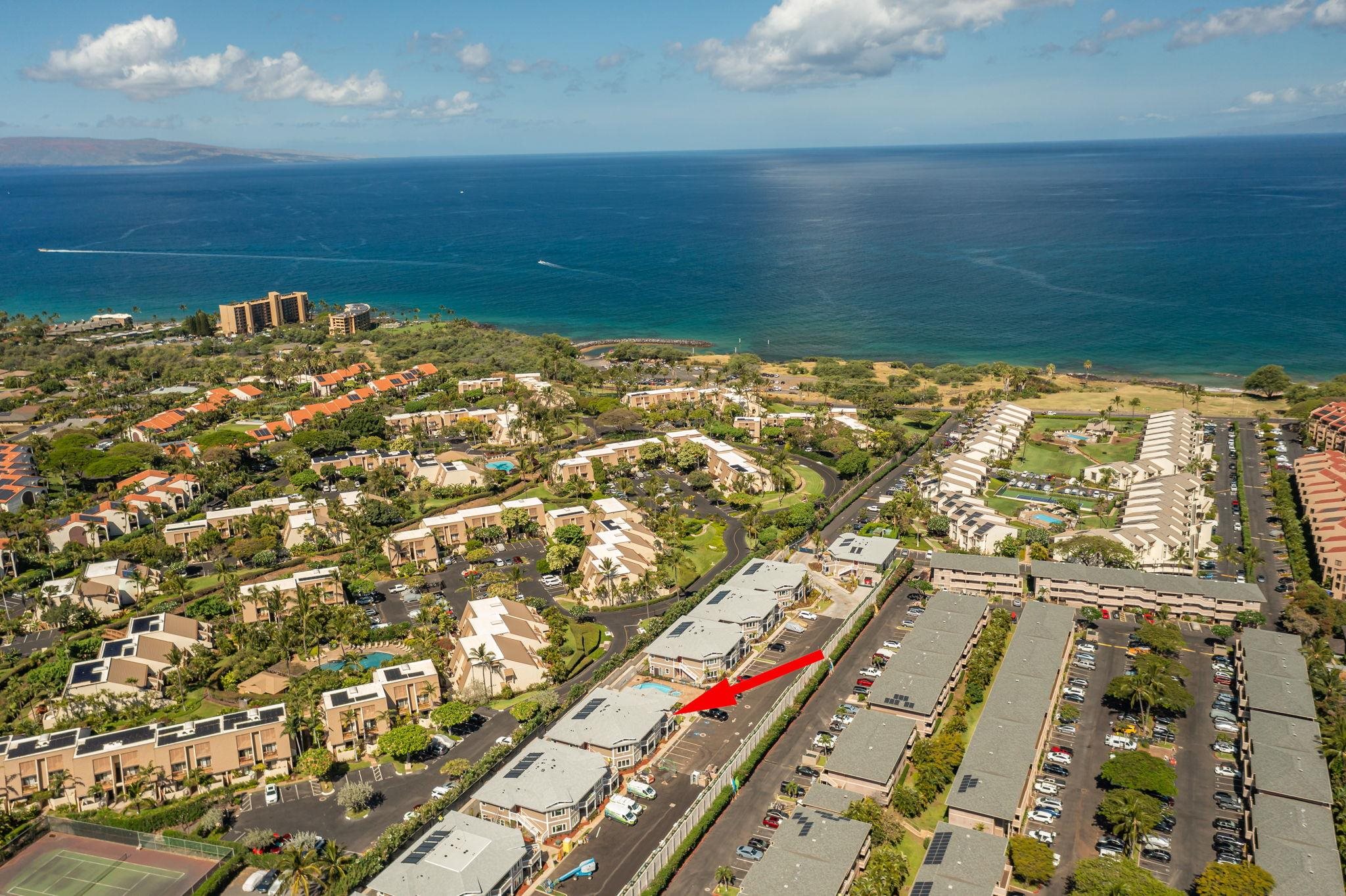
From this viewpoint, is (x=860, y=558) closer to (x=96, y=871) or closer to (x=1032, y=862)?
(x=1032, y=862)

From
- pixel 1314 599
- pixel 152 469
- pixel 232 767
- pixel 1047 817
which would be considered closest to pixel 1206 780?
pixel 1047 817

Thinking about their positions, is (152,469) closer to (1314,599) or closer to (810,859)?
(810,859)

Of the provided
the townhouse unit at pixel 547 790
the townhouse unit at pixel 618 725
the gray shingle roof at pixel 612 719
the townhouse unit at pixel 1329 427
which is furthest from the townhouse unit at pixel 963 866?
the townhouse unit at pixel 1329 427

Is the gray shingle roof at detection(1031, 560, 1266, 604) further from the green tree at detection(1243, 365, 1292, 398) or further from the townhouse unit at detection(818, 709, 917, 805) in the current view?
the green tree at detection(1243, 365, 1292, 398)

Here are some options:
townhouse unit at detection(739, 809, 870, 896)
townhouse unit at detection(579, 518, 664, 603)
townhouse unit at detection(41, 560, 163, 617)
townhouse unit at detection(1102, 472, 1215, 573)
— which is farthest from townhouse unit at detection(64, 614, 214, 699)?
townhouse unit at detection(1102, 472, 1215, 573)

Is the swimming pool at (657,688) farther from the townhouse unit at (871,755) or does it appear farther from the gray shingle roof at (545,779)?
the townhouse unit at (871,755)

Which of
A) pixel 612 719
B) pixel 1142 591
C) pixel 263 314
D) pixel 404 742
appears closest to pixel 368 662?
pixel 404 742

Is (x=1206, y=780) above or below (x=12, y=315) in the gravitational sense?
below
